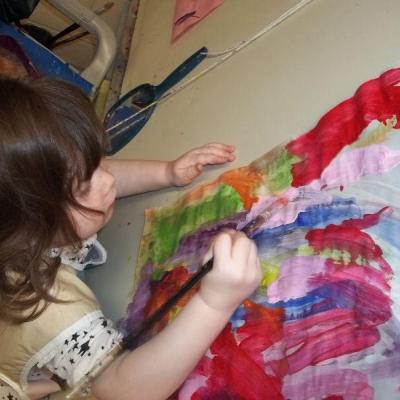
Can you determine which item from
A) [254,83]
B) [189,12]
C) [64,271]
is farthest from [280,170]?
[189,12]

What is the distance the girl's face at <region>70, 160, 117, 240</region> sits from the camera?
576 millimetres

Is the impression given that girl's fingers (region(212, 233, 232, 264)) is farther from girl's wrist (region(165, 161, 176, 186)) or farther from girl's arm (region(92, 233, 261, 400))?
girl's wrist (region(165, 161, 176, 186))

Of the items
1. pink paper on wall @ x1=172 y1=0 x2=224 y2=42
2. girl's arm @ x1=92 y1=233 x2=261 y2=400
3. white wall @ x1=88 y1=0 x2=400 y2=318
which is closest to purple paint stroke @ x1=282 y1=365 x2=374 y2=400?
girl's arm @ x1=92 y1=233 x2=261 y2=400

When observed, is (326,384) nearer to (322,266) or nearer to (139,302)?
(322,266)

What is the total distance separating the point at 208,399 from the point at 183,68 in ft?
2.04

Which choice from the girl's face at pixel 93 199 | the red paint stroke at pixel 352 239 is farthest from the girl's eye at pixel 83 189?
the red paint stroke at pixel 352 239

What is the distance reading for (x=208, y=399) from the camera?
1.69ft

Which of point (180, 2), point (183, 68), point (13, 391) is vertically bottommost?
point (13, 391)

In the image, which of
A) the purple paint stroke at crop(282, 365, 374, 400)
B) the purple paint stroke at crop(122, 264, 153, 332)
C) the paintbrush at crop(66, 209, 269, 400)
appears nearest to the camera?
the purple paint stroke at crop(282, 365, 374, 400)

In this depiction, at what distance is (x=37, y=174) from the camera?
51cm

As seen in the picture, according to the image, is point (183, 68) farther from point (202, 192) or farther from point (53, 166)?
point (53, 166)

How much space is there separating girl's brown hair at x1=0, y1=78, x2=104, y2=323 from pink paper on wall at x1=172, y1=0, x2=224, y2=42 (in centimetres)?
45

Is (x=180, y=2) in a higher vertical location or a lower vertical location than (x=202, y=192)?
higher

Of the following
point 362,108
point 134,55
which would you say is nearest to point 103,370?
point 362,108
